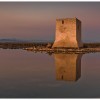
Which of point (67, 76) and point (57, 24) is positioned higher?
point (57, 24)

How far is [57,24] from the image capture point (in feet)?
43.8

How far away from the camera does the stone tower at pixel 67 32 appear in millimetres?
13133

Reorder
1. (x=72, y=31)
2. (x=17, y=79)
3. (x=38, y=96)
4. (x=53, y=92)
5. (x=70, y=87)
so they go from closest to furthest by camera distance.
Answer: (x=38, y=96) → (x=53, y=92) → (x=70, y=87) → (x=17, y=79) → (x=72, y=31)

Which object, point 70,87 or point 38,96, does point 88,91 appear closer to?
point 70,87

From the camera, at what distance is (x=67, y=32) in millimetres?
13156

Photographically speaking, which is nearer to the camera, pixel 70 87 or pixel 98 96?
pixel 98 96

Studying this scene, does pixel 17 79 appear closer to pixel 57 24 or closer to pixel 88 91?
pixel 88 91

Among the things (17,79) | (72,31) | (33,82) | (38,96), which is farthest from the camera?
(72,31)

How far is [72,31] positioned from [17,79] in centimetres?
814

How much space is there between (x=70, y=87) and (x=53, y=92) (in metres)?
0.43

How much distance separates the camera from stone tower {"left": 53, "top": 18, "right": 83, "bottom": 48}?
13.1 m

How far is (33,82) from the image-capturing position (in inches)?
192

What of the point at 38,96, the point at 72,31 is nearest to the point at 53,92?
the point at 38,96

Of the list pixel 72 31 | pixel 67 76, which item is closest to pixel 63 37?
pixel 72 31
